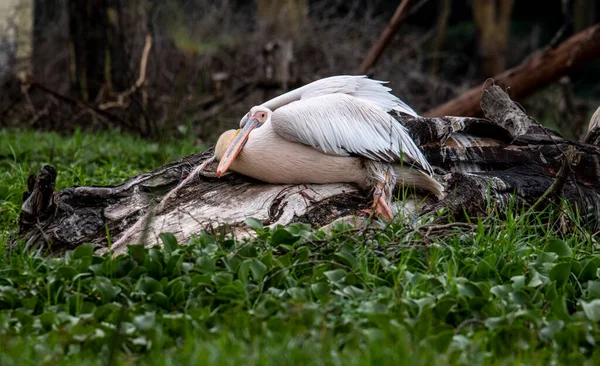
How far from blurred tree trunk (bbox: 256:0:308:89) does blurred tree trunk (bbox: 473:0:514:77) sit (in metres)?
3.96

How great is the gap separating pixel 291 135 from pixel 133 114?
4167 mm

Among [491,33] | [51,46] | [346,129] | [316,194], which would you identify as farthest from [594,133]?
[491,33]

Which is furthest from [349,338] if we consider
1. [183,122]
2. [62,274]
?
[183,122]

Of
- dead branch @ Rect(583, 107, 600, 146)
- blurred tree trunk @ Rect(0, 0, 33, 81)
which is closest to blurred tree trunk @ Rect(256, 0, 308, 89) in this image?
blurred tree trunk @ Rect(0, 0, 33, 81)

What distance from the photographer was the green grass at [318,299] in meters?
2.61

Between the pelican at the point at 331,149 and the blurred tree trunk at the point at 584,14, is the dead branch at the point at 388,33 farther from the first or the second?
the blurred tree trunk at the point at 584,14

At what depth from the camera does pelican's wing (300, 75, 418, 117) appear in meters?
4.38

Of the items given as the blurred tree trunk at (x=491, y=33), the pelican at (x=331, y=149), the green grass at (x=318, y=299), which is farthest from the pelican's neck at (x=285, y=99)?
the blurred tree trunk at (x=491, y=33)

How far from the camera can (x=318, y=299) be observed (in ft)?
10.2

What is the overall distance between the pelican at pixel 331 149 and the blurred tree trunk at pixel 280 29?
425 centimetres

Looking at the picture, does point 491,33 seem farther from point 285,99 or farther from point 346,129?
point 346,129

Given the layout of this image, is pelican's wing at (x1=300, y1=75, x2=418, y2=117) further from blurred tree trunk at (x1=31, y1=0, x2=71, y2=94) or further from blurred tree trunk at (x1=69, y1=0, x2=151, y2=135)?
blurred tree trunk at (x1=31, y1=0, x2=71, y2=94)

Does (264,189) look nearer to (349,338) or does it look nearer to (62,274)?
(62,274)

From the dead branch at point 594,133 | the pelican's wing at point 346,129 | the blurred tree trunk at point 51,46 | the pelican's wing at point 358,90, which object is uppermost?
the pelican's wing at point 358,90
